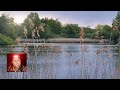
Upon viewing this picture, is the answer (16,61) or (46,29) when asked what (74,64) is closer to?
(46,29)

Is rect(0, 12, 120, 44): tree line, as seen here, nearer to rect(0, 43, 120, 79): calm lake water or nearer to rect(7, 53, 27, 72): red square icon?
rect(0, 43, 120, 79): calm lake water

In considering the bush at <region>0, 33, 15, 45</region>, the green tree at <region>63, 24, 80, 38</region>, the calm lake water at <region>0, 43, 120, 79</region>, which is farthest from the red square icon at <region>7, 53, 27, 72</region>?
the green tree at <region>63, 24, 80, 38</region>

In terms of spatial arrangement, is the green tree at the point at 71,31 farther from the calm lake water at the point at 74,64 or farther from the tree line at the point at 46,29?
the calm lake water at the point at 74,64

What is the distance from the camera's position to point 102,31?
14.2 ft

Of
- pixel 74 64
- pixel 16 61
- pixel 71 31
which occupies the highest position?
pixel 71 31

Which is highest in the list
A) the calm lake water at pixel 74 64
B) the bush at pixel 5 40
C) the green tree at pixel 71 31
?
the green tree at pixel 71 31

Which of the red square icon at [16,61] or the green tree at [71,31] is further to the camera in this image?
the green tree at [71,31]

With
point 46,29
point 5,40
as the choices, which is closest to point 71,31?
point 46,29

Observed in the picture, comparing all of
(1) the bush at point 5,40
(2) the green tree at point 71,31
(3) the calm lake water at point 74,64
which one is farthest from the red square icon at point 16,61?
(2) the green tree at point 71,31

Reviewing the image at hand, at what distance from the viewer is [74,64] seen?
4629 mm

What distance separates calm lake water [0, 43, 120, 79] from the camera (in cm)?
438

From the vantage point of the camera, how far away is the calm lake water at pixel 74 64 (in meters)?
4.38

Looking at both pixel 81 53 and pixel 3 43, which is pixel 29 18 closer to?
pixel 3 43

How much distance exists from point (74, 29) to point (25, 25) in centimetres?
59
